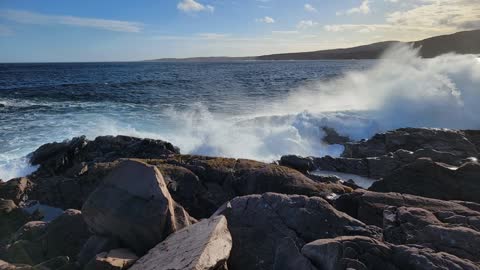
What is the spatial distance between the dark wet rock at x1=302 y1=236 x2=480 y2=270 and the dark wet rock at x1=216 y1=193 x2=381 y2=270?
482 mm

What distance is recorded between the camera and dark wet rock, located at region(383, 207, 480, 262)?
438 cm

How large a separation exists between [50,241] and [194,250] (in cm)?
290

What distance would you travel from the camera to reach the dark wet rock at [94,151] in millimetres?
12156

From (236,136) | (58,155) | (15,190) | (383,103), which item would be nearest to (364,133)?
(383,103)

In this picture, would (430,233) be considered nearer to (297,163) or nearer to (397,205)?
(397,205)

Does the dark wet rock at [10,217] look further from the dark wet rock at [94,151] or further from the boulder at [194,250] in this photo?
the boulder at [194,250]

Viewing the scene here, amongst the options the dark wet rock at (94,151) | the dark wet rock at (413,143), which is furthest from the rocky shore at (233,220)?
the dark wet rock at (413,143)

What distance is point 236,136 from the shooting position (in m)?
16.9

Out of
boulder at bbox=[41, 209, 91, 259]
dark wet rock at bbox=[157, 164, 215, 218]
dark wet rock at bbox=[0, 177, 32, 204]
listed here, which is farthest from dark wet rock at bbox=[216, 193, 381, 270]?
dark wet rock at bbox=[0, 177, 32, 204]

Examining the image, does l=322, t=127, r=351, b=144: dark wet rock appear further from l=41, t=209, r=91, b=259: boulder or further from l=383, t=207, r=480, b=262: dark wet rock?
l=41, t=209, r=91, b=259: boulder

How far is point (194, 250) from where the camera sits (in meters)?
4.65

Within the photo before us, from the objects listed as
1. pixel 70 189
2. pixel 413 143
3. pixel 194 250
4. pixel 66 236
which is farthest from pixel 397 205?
pixel 413 143

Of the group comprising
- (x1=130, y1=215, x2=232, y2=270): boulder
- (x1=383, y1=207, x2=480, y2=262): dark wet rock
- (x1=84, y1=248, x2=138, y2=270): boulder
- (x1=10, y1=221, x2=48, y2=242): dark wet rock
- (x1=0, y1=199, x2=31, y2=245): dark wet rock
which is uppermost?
(x1=383, y1=207, x2=480, y2=262): dark wet rock

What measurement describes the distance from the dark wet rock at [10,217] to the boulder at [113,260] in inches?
141
